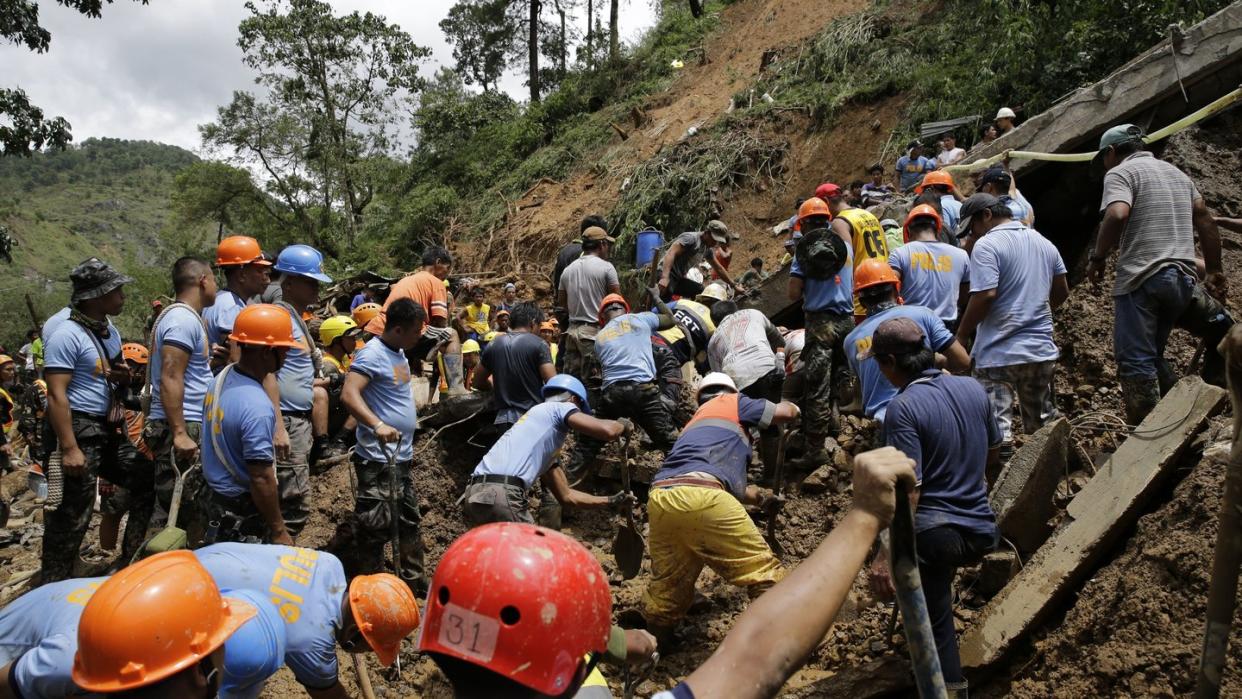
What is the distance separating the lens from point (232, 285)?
4.77m

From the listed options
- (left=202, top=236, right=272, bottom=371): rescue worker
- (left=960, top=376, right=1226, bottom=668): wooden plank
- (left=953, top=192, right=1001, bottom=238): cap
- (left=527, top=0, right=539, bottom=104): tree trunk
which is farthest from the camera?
(left=527, top=0, right=539, bottom=104): tree trunk

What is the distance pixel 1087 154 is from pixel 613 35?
20.9 metres

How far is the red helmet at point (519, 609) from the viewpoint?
138 centimetres

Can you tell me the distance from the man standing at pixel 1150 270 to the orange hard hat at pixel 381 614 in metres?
4.14

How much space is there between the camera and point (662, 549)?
422 cm

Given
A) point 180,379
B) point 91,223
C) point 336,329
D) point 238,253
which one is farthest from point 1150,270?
point 91,223

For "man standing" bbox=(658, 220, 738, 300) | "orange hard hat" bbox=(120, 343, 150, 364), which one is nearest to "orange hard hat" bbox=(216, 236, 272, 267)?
Result: "orange hard hat" bbox=(120, 343, 150, 364)

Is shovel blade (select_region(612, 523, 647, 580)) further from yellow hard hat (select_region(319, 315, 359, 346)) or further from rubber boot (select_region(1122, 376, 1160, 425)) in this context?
yellow hard hat (select_region(319, 315, 359, 346))

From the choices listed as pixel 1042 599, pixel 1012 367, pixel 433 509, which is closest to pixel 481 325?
pixel 433 509

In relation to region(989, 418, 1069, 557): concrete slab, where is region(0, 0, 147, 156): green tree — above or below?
above

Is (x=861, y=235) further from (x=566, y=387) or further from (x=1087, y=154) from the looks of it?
(x=566, y=387)

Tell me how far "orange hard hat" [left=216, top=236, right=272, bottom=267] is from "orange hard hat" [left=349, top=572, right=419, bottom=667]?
8.76ft

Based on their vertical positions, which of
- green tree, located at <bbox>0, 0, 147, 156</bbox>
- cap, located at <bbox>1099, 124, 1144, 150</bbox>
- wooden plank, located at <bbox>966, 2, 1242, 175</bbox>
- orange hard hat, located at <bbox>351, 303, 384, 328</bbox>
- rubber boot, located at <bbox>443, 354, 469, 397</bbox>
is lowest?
rubber boot, located at <bbox>443, 354, 469, 397</bbox>

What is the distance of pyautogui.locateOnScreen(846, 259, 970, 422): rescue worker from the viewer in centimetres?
427
